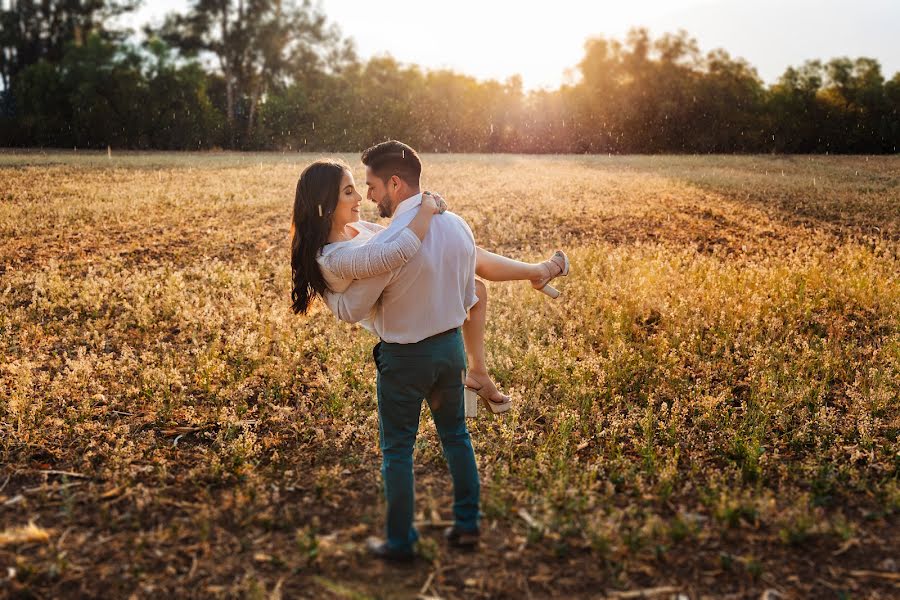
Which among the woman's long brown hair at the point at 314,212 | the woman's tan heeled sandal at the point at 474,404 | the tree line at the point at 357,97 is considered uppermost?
the tree line at the point at 357,97

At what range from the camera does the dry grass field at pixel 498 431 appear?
3.85 metres

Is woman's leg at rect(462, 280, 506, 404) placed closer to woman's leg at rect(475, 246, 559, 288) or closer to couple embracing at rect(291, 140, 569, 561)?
woman's leg at rect(475, 246, 559, 288)

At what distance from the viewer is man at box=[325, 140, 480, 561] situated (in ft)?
12.1

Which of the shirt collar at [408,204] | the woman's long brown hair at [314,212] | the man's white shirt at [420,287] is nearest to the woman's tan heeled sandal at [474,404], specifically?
the man's white shirt at [420,287]

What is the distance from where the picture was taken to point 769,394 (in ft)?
19.7

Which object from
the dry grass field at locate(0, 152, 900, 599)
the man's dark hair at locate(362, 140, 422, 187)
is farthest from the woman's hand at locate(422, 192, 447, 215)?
the dry grass field at locate(0, 152, 900, 599)

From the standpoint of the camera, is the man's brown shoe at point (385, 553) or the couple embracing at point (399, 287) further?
the man's brown shoe at point (385, 553)

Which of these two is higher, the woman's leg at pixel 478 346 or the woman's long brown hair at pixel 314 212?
the woman's long brown hair at pixel 314 212

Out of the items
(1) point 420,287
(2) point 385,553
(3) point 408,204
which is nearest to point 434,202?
(3) point 408,204

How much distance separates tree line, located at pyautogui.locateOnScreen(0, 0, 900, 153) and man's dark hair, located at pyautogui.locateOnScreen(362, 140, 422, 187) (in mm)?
35655

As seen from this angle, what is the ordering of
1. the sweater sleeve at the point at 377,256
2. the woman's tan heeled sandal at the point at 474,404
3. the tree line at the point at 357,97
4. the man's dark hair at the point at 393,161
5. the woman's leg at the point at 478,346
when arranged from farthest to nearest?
1. the tree line at the point at 357,97
2. the woman's tan heeled sandal at the point at 474,404
3. the woman's leg at the point at 478,346
4. the man's dark hair at the point at 393,161
5. the sweater sleeve at the point at 377,256

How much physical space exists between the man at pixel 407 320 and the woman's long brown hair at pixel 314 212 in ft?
0.61

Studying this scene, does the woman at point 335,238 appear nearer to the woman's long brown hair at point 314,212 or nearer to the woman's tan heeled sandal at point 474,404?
the woman's long brown hair at point 314,212

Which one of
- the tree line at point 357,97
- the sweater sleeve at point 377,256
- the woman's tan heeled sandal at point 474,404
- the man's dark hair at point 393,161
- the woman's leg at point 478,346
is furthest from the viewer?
the tree line at point 357,97
